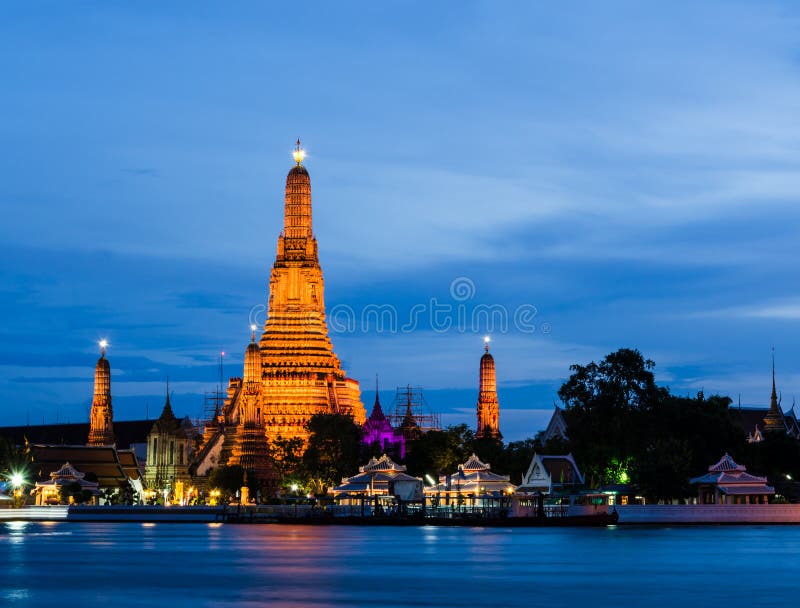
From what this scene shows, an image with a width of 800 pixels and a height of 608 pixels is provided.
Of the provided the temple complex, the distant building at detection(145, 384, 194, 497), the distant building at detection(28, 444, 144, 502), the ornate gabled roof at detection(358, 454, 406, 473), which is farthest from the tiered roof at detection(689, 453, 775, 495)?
the distant building at detection(145, 384, 194, 497)

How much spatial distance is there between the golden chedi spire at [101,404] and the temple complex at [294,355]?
940cm

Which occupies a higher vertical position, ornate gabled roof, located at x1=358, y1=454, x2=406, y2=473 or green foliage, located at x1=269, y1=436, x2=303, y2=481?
green foliage, located at x1=269, y1=436, x2=303, y2=481

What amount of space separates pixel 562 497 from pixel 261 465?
107ft

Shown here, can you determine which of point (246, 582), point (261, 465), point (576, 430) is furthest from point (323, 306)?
point (246, 582)

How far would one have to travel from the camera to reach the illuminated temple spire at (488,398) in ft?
476

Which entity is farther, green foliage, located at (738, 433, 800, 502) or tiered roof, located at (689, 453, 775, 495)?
green foliage, located at (738, 433, 800, 502)

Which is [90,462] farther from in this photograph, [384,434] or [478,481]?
[478,481]

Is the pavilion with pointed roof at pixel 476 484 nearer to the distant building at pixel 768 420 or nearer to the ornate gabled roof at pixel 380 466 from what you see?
the ornate gabled roof at pixel 380 466

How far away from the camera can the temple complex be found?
134 metres

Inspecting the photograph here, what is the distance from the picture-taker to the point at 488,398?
146m

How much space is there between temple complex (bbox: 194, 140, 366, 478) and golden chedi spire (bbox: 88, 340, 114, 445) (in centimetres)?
940

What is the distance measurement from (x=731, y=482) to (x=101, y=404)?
70.3 meters

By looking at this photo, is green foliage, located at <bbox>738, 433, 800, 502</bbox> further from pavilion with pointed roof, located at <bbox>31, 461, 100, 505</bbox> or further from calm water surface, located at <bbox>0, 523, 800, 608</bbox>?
pavilion with pointed roof, located at <bbox>31, 461, 100, 505</bbox>

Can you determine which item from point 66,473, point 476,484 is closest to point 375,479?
point 476,484
